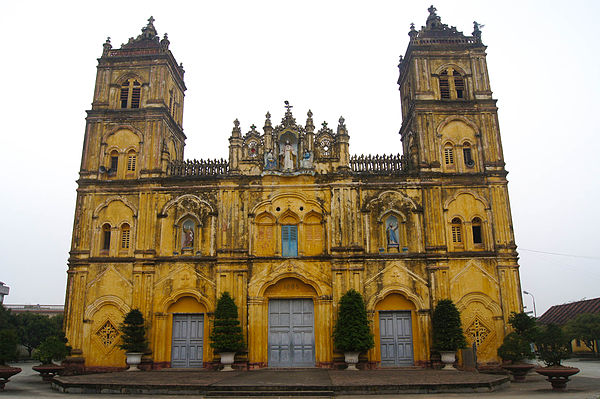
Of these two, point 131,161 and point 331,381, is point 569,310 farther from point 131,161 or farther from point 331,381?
point 131,161

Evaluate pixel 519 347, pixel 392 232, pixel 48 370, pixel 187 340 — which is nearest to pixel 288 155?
pixel 392 232

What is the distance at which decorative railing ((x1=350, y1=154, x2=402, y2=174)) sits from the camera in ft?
83.2

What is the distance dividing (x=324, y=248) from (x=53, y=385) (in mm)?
12853

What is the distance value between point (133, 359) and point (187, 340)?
8.42ft

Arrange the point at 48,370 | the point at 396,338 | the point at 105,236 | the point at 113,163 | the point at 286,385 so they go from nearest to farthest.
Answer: the point at 286,385 → the point at 48,370 → the point at 396,338 → the point at 105,236 → the point at 113,163

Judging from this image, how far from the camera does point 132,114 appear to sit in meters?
26.5

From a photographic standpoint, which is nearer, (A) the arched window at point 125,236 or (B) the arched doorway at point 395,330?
(B) the arched doorway at point 395,330

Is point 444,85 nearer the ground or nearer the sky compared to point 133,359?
nearer the sky

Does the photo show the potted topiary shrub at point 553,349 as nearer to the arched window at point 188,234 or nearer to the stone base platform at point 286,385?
the stone base platform at point 286,385

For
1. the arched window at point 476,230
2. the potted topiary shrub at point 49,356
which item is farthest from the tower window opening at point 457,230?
the potted topiary shrub at point 49,356

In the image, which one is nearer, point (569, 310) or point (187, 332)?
point (187, 332)

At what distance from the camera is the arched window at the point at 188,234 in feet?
80.8

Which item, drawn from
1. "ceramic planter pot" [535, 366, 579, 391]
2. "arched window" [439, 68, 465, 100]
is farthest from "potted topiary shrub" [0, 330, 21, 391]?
"arched window" [439, 68, 465, 100]

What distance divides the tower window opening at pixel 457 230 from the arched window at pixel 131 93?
712 inches
